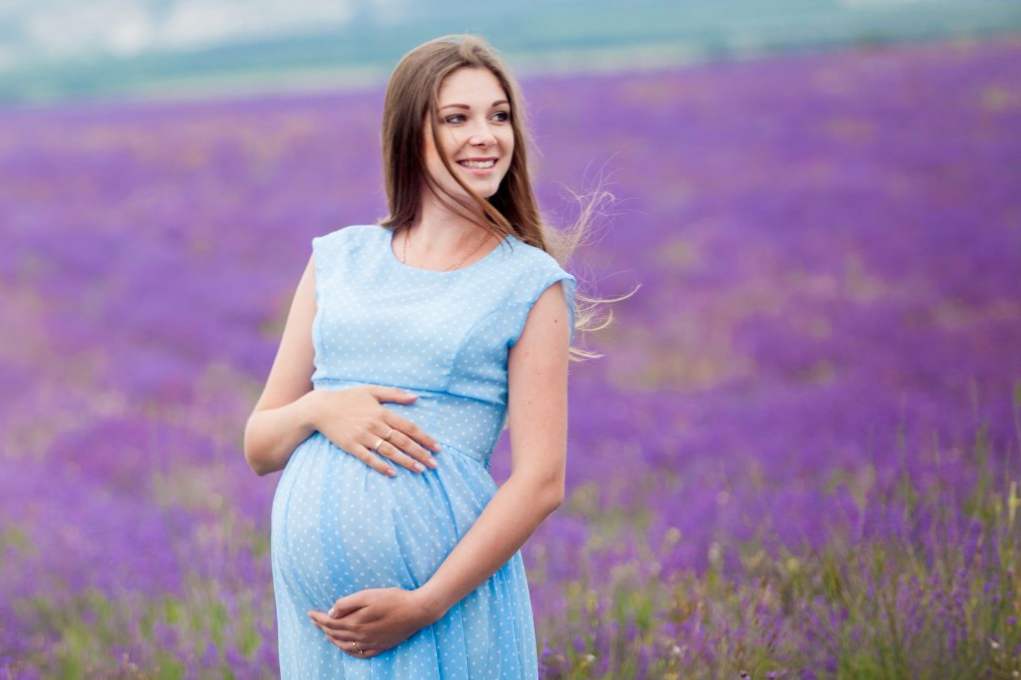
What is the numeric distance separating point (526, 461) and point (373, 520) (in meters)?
0.28

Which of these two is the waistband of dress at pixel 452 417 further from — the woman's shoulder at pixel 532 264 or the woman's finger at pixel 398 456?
the woman's shoulder at pixel 532 264

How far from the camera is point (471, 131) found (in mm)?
2131

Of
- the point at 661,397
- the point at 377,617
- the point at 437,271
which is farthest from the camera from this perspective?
the point at 661,397

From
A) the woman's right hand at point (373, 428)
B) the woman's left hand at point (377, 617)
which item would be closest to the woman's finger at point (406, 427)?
the woman's right hand at point (373, 428)

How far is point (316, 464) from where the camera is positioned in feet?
7.04

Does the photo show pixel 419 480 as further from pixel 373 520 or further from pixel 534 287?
pixel 534 287

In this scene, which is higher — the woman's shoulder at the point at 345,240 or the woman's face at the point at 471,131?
the woman's face at the point at 471,131

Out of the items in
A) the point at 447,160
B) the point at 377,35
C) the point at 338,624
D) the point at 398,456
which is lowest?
the point at 377,35

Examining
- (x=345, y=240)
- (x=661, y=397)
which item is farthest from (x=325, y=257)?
(x=661, y=397)

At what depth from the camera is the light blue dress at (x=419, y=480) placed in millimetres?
2055

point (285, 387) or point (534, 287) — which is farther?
point (285, 387)

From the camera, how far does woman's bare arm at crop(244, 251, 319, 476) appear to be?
7.36 feet

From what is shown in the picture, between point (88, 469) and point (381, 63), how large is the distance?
43.6m

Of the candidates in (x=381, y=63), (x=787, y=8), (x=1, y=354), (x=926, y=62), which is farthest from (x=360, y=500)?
(x=787, y=8)
